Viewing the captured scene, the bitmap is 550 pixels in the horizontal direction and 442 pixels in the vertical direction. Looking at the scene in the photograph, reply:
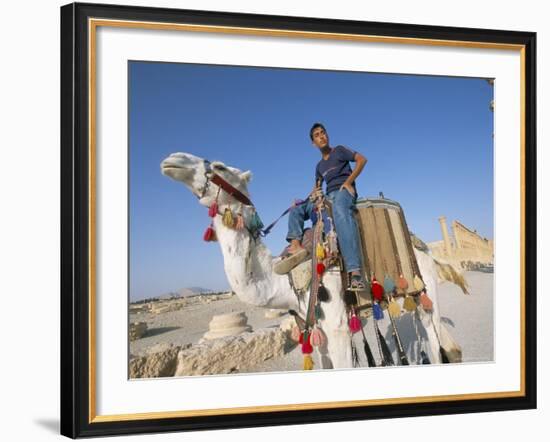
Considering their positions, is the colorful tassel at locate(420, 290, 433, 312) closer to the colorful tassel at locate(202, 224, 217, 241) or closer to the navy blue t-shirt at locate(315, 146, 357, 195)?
the navy blue t-shirt at locate(315, 146, 357, 195)

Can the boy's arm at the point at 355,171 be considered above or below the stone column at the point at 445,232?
above

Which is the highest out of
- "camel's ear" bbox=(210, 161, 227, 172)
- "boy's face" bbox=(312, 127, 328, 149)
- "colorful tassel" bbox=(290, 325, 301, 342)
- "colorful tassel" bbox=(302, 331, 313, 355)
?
"boy's face" bbox=(312, 127, 328, 149)

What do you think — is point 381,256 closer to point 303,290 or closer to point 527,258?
point 303,290

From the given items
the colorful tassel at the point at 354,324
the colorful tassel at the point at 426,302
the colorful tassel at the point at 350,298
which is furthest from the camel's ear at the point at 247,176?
the colorful tassel at the point at 426,302

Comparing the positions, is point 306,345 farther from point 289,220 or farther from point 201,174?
point 201,174

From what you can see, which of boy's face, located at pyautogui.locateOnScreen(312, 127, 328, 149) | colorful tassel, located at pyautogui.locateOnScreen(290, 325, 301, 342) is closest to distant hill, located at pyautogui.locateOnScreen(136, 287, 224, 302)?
colorful tassel, located at pyautogui.locateOnScreen(290, 325, 301, 342)

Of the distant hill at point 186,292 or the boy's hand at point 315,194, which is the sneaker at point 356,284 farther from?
the distant hill at point 186,292

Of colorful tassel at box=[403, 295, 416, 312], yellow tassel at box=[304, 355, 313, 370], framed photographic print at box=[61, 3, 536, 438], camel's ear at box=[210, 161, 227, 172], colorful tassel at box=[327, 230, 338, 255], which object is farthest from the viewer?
colorful tassel at box=[403, 295, 416, 312]

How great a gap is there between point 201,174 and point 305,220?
0.62 meters

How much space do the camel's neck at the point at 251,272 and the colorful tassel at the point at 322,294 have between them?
14 centimetres

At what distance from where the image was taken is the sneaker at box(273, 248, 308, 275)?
5.23m

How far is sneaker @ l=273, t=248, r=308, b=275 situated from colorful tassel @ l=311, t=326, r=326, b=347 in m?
0.34

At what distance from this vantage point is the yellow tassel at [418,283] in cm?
548

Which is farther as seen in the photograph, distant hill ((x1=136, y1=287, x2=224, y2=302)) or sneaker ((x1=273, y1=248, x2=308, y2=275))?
sneaker ((x1=273, y1=248, x2=308, y2=275))
